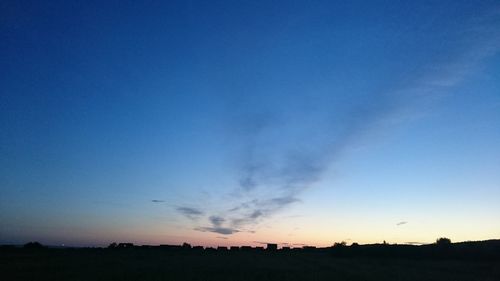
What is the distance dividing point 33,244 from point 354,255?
97.2 m

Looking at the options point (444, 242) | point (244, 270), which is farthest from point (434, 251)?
point (244, 270)

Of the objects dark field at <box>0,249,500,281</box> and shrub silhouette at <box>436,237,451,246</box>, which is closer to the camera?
dark field at <box>0,249,500,281</box>

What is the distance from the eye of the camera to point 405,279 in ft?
110

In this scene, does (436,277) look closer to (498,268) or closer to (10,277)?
(498,268)

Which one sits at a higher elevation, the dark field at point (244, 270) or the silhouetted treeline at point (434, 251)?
the silhouetted treeline at point (434, 251)

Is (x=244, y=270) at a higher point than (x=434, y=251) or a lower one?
lower

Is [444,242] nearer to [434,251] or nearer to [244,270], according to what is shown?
[434,251]

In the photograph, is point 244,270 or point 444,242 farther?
point 444,242

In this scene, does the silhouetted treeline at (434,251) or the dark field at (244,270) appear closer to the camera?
the dark field at (244,270)

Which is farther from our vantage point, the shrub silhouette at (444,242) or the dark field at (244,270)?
the shrub silhouette at (444,242)

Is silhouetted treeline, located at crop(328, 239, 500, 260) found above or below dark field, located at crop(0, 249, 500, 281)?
above

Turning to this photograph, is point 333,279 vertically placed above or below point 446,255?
below

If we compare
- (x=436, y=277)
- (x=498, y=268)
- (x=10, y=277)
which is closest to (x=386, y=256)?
(x=498, y=268)

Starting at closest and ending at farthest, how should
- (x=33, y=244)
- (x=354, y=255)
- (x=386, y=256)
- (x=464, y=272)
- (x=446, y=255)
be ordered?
(x=464, y=272), (x=446, y=255), (x=386, y=256), (x=354, y=255), (x=33, y=244)
